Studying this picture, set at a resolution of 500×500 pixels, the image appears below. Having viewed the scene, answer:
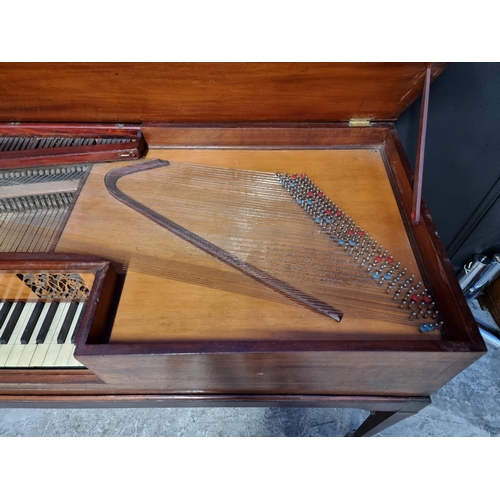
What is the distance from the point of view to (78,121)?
5.79 ft

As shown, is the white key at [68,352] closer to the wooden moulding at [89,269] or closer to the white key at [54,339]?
the white key at [54,339]

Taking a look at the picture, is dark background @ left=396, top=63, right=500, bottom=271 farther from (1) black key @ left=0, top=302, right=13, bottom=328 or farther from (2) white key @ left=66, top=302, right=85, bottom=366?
(1) black key @ left=0, top=302, right=13, bottom=328

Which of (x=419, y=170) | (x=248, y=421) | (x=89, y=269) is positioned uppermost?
(x=419, y=170)

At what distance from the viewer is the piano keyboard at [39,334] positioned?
136 cm

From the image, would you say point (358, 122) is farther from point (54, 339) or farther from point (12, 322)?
point (12, 322)

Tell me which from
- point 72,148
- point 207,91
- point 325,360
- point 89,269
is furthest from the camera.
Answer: point 72,148

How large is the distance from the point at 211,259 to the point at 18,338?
86 cm

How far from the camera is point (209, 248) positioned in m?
1.40

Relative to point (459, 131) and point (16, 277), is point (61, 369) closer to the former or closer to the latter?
point (16, 277)

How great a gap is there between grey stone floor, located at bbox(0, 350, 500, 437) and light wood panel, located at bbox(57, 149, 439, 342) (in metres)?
1.38

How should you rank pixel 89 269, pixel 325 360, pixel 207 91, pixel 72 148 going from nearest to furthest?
1. pixel 325 360
2. pixel 89 269
3. pixel 207 91
4. pixel 72 148

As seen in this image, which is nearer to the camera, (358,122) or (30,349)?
(30,349)


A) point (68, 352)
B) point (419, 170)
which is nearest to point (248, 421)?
point (68, 352)

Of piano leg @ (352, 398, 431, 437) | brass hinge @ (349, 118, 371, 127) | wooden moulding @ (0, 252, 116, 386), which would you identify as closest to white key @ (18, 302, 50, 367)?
wooden moulding @ (0, 252, 116, 386)
